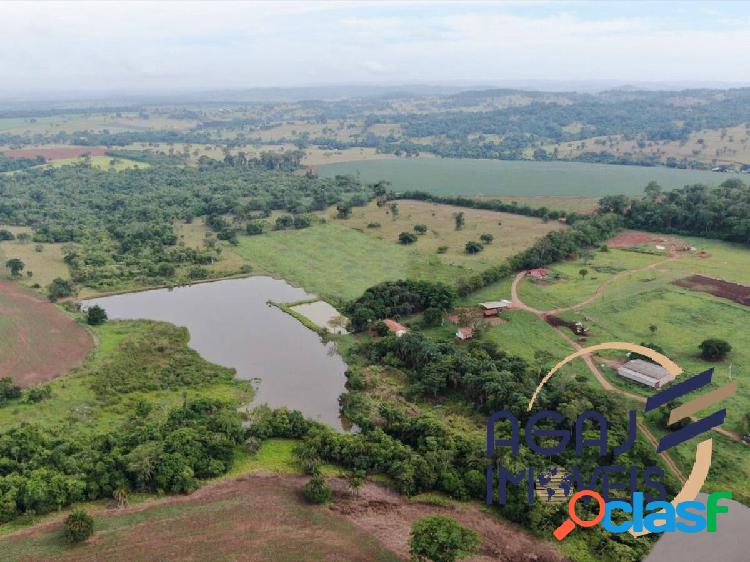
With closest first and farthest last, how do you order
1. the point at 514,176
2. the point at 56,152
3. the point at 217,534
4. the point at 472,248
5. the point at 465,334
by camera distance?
the point at 217,534, the point at 465,334, the point at 472,248, the point at 514,176, the point at 56,152

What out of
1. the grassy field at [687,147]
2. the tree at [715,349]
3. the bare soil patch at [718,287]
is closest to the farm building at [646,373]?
the tree at [715,349]

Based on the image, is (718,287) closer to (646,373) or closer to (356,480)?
(646,373)

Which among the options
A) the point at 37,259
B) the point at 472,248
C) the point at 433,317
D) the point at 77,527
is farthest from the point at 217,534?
the point at 37,259

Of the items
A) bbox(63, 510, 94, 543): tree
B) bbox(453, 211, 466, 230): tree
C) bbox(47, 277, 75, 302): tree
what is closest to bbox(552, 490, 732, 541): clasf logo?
bbox(63, 510, 94, 543): tree

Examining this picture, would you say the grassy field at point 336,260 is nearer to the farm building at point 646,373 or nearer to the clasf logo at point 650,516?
the farm building at point 646,373

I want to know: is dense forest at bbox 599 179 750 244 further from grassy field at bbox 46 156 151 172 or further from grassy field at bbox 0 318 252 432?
grassy field at bbox 46 156 151 172

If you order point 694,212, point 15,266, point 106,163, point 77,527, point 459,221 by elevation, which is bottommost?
point 77,527

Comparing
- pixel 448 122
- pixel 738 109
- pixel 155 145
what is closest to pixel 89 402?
pixel 155 145
